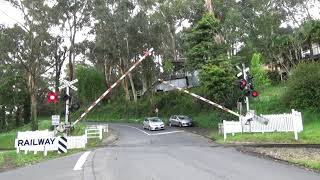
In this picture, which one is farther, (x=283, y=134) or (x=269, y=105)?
(x=269, y=105)

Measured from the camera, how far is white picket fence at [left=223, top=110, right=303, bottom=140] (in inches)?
1081

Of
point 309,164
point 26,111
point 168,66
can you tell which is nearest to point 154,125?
point 168,66

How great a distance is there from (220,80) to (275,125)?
12.9m

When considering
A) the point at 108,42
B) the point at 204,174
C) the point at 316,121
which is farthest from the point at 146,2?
the point at 204,174

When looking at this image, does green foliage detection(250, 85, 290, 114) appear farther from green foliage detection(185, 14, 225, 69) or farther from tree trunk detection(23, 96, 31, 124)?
tree trunk detection(23, 96, 31, 124)

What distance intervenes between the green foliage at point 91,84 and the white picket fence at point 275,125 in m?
58.4

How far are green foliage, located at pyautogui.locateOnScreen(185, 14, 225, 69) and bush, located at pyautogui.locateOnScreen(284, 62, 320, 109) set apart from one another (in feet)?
31.7

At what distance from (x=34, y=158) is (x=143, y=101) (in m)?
50.6

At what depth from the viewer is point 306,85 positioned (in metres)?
34.5

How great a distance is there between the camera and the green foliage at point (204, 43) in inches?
1729

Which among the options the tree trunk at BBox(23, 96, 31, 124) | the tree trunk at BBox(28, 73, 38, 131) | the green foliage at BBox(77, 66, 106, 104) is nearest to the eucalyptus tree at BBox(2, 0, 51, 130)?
the tree trunk at BBox(28, 73, 38, 131)

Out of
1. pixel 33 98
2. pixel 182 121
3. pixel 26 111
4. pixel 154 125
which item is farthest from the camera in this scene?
pixel 26 111

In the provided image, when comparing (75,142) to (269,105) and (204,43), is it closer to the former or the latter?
(204,43)

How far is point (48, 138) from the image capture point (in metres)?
25.4
